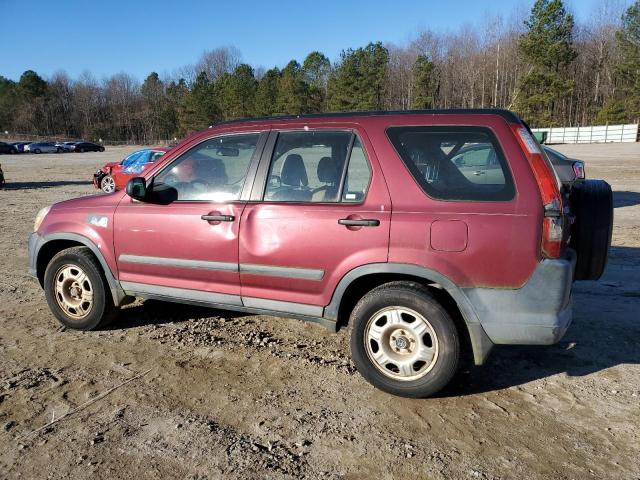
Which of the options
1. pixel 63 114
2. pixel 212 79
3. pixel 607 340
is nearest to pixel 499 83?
pixel 212 79

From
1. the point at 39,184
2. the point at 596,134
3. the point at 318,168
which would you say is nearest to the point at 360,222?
the point at 318,168

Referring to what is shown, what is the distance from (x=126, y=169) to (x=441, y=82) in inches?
2776

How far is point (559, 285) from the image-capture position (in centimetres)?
302

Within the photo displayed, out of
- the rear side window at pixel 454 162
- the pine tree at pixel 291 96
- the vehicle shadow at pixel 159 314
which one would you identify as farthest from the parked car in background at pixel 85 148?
the rear side window at pixel 454 162

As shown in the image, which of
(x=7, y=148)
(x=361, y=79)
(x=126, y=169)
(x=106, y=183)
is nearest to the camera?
(x=126, y=169)

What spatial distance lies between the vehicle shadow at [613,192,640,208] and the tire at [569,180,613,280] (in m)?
9.30

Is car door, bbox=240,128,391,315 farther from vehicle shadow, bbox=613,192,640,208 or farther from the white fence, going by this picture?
the white fence

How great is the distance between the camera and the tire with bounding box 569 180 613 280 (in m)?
3.53

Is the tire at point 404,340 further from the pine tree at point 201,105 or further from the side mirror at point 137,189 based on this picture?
the pine tree at point 201,105

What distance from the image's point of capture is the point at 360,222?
3.33m

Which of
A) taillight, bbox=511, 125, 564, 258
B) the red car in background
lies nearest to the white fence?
the red car in background

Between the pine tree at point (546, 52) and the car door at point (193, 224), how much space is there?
59.8 m

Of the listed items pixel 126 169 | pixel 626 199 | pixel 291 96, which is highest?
pixel 291 96

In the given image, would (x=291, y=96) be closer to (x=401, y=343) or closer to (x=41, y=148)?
(x=41, y=148)
